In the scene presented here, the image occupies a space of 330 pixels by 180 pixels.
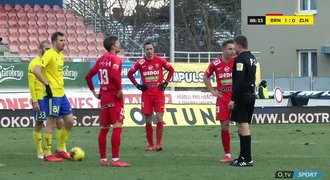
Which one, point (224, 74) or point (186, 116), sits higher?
point (224, 74)

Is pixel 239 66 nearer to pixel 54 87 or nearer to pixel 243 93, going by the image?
pixel 243 93

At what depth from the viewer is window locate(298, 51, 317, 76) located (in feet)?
178

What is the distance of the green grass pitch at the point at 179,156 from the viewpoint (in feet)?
39.9

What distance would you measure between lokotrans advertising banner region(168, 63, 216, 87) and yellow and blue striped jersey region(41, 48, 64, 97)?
1721 cm

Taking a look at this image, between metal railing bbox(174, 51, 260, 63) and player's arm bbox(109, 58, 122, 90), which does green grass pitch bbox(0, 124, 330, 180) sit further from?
metal railing bbox(174, 51, 260, 63)

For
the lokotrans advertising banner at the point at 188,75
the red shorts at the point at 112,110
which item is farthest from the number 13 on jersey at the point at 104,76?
the lokotrans advertising banner at the point at 188,75

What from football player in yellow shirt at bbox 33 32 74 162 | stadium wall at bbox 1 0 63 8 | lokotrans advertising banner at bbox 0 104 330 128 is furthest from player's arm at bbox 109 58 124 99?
stadium wall at bbox 1 0 63 8

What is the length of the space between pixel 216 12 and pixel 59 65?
48918 millimetres

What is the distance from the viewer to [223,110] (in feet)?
46.9

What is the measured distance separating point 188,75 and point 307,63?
80.9 ft

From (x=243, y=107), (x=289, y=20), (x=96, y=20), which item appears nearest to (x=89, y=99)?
(x=96, y=20)

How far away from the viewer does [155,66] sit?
56.2 ft

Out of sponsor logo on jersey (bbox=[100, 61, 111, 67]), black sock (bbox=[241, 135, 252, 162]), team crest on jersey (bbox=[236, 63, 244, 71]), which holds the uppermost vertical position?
sponsor logo on jersey (bbox=[100, 61, 111, 67])

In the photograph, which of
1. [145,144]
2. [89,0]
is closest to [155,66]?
[145,144]
